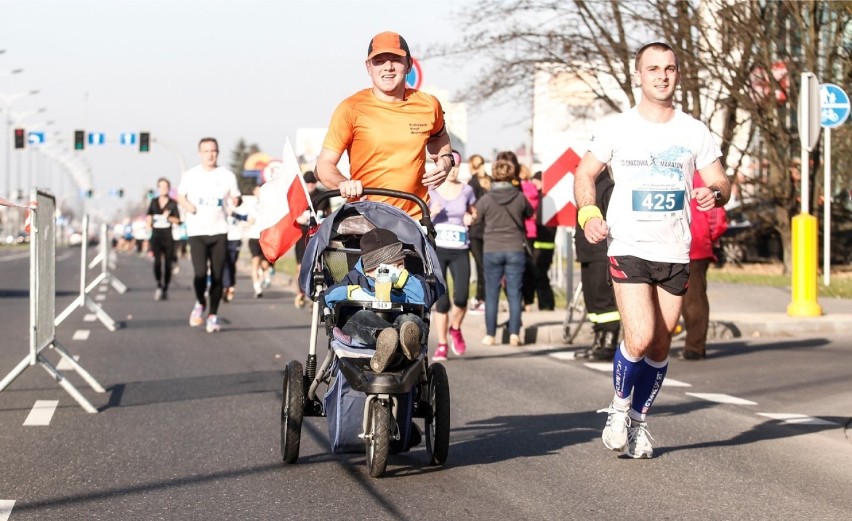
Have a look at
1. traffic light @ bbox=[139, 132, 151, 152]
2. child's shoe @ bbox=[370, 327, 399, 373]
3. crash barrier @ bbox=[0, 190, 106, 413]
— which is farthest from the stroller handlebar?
traffic light @ bbox=[139, 132, 151, 152]

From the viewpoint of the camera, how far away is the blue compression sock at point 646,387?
7.77 metres

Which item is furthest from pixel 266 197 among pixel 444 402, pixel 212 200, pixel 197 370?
pixel 212 200

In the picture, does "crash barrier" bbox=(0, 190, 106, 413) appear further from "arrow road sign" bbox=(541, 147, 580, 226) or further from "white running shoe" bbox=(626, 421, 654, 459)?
"arrow road sign" bbox=(541, 147, 580, 226)

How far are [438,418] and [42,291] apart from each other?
3.74m

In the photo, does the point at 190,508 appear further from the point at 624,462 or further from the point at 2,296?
the point at 2,296

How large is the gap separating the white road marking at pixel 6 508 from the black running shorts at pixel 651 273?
3.02 m

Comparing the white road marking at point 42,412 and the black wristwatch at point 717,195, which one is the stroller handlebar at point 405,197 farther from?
the white road marking at point 42,412

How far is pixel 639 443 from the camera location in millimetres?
7742

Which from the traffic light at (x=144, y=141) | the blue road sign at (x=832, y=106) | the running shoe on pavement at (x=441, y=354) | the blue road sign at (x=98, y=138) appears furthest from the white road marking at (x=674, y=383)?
the blue road sign at (x=98, y=138)

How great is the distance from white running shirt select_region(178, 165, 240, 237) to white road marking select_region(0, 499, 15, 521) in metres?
9.83

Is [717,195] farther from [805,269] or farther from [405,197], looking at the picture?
[805,269]

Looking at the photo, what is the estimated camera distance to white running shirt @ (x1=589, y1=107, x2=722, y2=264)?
7.45 m

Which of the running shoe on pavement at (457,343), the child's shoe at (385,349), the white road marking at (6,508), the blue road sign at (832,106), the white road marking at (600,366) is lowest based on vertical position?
the white road marking at (600,366)

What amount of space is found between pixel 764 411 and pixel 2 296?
64.2ft
